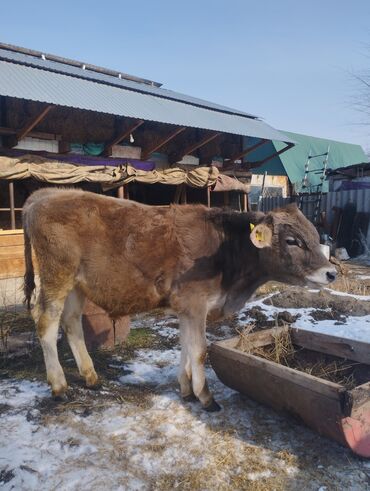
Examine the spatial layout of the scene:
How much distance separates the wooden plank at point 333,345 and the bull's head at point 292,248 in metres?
0.65

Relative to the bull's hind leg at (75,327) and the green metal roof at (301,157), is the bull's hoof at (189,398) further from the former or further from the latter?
the green metal roof at (301,157)

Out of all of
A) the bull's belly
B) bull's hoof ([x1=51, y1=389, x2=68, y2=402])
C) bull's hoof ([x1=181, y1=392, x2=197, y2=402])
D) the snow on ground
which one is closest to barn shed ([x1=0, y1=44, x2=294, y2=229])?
the snow on ground

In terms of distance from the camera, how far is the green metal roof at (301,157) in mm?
28922

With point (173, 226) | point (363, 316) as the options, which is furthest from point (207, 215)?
point (363, 316)

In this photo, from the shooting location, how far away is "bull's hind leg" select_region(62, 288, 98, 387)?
4.50m

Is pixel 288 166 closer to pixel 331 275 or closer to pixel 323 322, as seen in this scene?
pixel 323 322

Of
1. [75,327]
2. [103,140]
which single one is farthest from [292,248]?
[103,140]

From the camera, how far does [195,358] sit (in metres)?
4.01

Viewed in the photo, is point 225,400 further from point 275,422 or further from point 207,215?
point 207,215

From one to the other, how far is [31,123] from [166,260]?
6697 mm

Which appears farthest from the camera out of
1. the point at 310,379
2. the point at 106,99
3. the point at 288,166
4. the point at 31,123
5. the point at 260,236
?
the point at 288,166

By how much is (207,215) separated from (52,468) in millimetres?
2645

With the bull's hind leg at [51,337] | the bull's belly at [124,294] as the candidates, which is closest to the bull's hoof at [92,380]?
the bull's hind leg at [51,337]

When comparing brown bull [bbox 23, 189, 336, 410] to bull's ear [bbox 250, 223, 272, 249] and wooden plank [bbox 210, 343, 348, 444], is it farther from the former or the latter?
wooden plank [bbox 210, 343, 348, 444]
